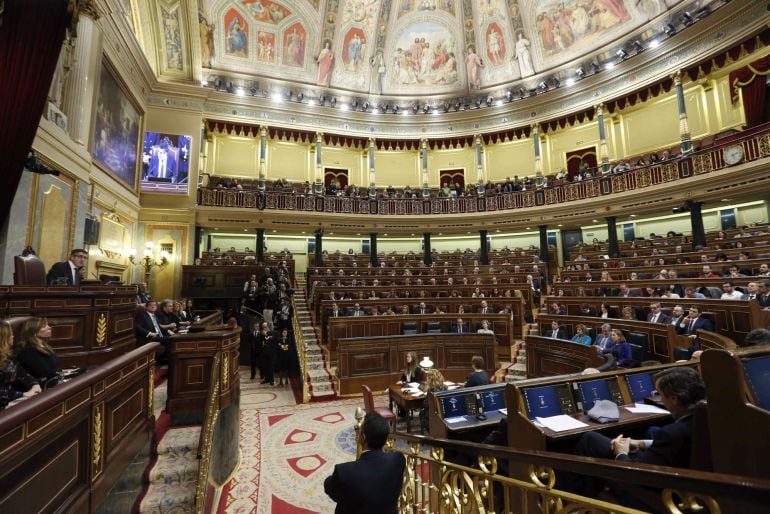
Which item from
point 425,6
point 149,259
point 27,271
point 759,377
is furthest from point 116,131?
point 425,6

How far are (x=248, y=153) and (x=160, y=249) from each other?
6.55 meters

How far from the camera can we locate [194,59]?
13.5 metres

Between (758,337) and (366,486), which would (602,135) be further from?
(366,486)

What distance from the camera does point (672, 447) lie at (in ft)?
6.53

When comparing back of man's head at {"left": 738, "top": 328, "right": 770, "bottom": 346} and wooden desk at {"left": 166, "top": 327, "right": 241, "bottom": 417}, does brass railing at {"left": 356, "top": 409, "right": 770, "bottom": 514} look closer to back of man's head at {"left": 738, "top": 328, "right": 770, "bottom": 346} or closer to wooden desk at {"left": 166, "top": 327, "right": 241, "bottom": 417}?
back of man's head at {"left": 738, "top": 328, "right": 770, "bottom": 346}

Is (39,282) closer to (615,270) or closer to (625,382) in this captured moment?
(625,382)

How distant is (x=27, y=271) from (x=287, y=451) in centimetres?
383

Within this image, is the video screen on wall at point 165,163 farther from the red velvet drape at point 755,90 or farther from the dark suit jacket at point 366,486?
the red velvet drape at point 755,90

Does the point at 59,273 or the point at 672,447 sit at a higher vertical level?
the point at 59,273

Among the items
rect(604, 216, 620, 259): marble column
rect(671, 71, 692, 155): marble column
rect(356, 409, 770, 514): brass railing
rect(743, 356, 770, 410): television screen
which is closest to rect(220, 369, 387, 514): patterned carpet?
rect(356, 409, 770, 514): brass railing

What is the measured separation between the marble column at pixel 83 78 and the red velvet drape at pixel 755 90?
17.4 metres

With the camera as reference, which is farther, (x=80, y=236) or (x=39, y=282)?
(x=80, y=236)

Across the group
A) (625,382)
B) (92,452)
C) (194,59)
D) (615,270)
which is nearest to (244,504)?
(92,452)

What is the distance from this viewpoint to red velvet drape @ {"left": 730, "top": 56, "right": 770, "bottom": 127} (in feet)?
36.4
